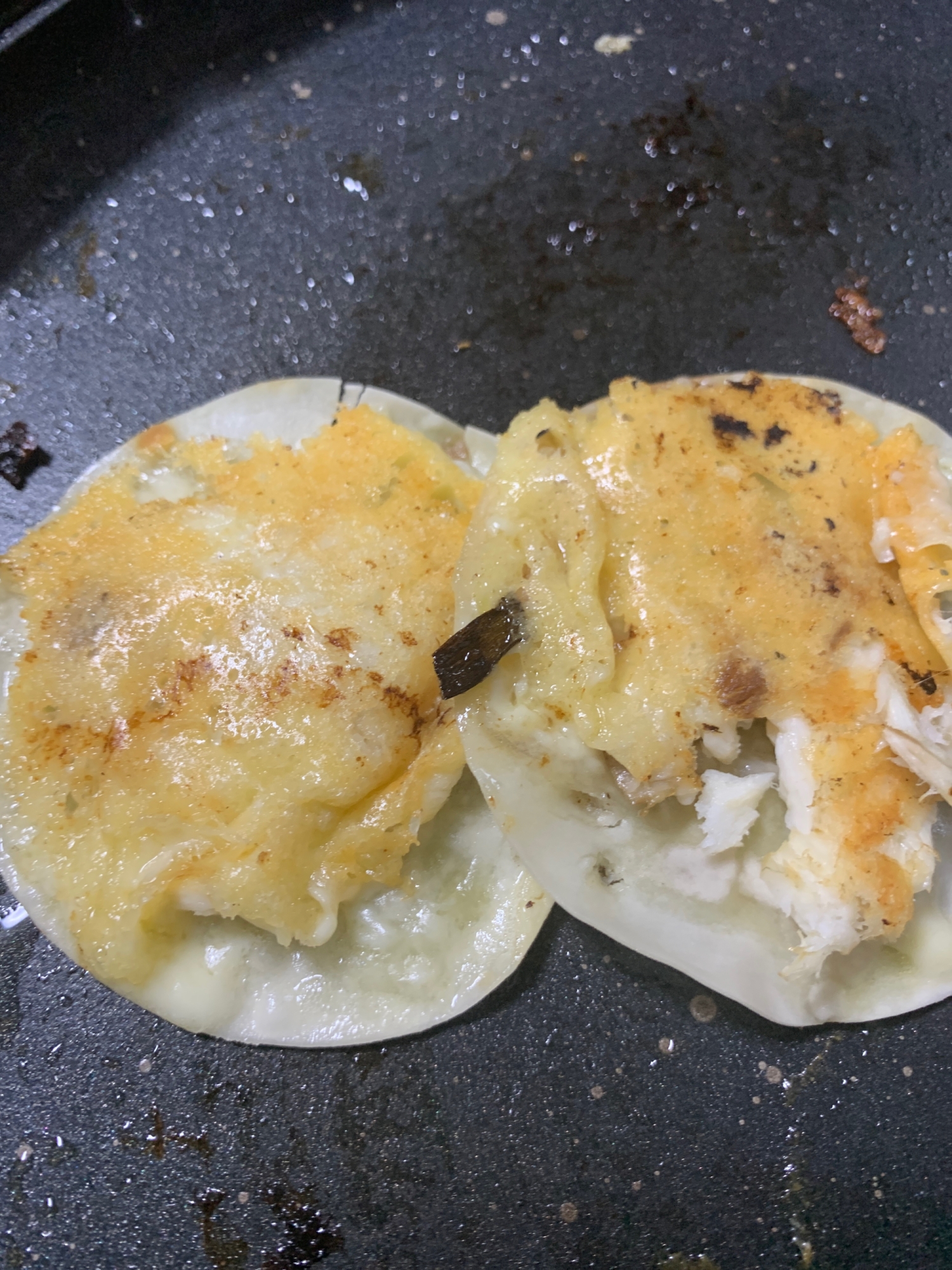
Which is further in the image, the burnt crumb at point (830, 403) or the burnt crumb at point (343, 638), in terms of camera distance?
the burnt crumb at point (830, 403)

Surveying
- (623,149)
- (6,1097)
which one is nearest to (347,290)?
(623,149)

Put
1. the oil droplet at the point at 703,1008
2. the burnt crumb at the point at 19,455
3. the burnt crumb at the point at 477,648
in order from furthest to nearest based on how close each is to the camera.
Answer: the burnt crumb at the point at 19,455 < the oil droplet at the point at 703,1008 < the burnt crumb at the point at 477,648

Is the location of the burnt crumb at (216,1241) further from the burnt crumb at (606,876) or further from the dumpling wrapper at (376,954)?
the burnt crumb at (606,876)

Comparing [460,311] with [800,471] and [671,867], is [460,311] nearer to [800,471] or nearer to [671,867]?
[800,471]

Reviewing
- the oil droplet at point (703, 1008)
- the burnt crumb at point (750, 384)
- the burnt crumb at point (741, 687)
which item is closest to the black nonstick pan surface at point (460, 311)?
the oil droplet at point (703, 1008)

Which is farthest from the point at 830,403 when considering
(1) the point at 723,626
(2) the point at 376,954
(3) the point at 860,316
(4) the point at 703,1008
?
(2) the point at 376,954

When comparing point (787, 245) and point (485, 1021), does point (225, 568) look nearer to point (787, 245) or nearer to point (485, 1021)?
point (485, 1021)

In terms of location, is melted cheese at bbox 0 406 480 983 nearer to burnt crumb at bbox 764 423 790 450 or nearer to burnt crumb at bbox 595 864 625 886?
burnt crumb at bbox 595 864 625 886
